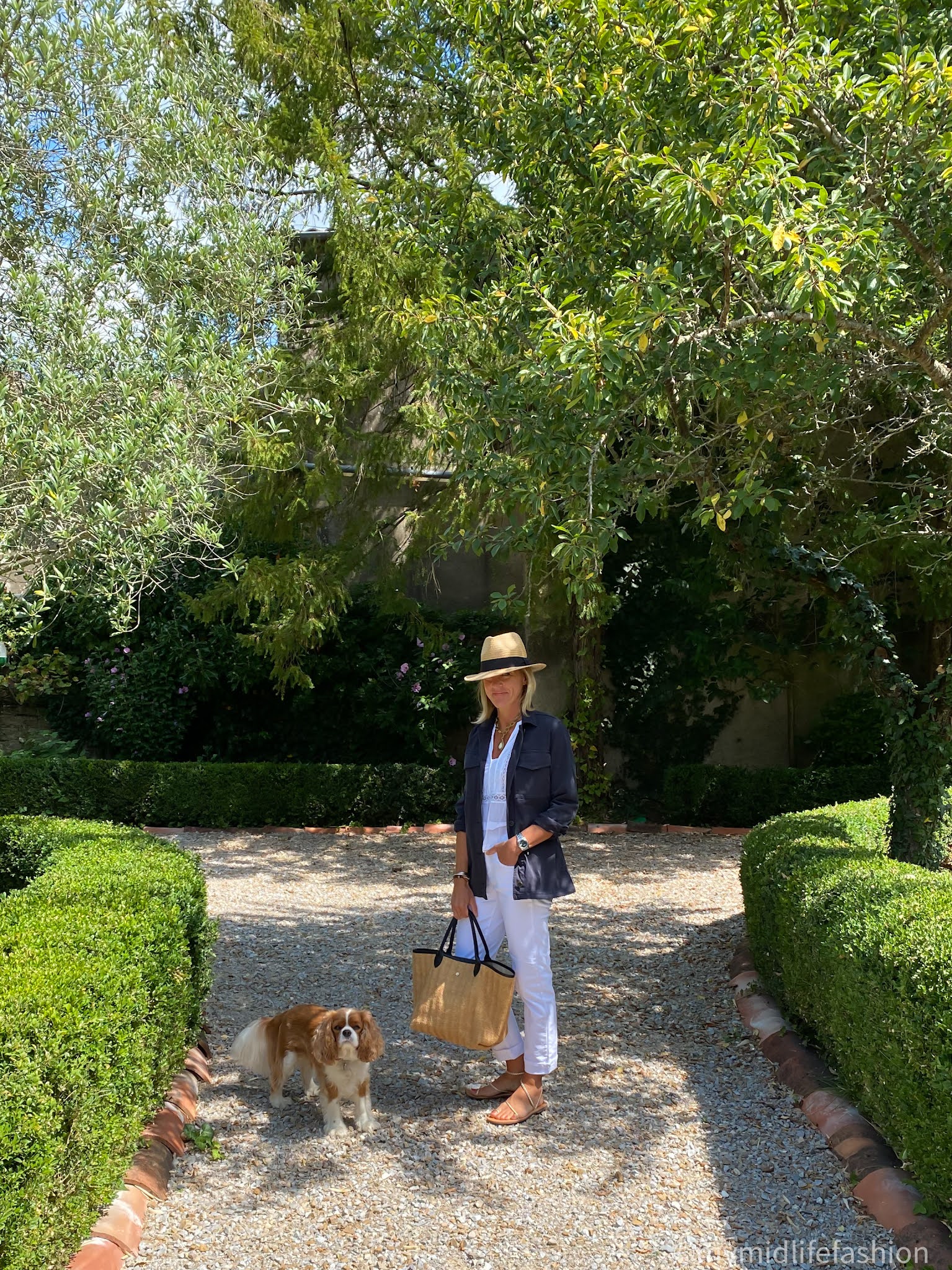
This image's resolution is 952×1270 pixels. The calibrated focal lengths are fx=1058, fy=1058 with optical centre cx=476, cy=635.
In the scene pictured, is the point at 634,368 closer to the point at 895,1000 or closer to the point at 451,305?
the point at 451,305

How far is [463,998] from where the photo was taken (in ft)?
13.9

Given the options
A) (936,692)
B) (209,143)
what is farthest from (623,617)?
(209,143)

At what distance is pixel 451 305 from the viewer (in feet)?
20.9

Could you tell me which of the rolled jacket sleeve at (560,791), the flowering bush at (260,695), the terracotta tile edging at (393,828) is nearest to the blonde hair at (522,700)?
the rolled jacket sleeve at (560,791)

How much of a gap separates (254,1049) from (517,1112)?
122 centimetres

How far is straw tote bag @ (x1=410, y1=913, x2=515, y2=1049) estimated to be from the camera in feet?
13.7

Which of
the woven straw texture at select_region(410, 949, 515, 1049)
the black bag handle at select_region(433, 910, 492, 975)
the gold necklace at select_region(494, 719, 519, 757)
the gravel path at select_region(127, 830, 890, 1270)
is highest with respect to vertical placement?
the gold necklace at select_region(494, 719, 519, 757)

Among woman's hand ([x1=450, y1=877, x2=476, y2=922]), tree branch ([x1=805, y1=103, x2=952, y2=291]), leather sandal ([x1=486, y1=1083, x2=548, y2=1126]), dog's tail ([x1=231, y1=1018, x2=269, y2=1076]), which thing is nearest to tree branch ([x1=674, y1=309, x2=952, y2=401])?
tree branch ([x1=805, y1=103, x2=952, y2=291])

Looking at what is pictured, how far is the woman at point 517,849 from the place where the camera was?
4.36 metres

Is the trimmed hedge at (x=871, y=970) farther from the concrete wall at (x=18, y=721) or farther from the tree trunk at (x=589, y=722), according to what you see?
the concrete wall at (x=18, y=721)

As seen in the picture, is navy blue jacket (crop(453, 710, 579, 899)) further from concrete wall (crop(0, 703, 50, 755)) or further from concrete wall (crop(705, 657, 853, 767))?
concrete wall (crop(0, 703, 50, 755))

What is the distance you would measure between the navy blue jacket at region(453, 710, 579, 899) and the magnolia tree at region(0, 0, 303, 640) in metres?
→ 1.86

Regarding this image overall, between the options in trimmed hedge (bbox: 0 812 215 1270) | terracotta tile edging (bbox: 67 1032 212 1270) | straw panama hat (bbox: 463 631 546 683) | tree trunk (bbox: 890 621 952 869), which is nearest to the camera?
trimmed hedge (bbox: 0 812 215 1270)

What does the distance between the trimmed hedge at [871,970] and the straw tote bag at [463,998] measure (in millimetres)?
1366
